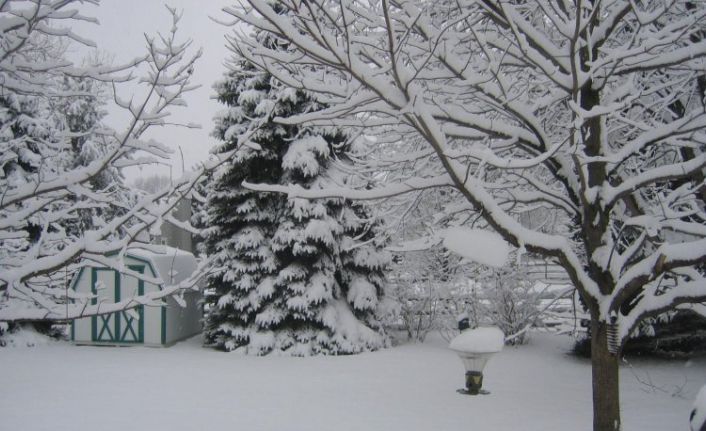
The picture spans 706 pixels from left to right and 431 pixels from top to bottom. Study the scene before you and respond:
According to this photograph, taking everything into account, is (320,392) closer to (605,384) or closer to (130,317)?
(605,384)

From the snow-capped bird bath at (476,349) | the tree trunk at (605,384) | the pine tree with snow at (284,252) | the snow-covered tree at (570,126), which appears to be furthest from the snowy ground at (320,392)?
the snow-covered tree at (570,126)

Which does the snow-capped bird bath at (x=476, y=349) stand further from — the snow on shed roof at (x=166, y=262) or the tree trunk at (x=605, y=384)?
the snow on shed roof at (x=166, y=262)

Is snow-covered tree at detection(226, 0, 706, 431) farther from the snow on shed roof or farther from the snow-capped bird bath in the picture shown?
the snow on shed roof

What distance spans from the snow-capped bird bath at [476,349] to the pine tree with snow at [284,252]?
13.3 ft

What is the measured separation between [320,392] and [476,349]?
231 cm

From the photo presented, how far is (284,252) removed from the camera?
41.3 ft

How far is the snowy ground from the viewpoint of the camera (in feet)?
23.0

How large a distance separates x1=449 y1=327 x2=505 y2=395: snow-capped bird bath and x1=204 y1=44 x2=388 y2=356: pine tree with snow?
4.05 metres

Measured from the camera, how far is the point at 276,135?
12914 mm

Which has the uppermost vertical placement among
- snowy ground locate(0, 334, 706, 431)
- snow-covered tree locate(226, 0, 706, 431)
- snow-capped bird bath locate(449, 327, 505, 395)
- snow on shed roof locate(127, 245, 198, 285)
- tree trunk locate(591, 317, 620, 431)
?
snow-covered tree locate(226, 0, 706, 431)

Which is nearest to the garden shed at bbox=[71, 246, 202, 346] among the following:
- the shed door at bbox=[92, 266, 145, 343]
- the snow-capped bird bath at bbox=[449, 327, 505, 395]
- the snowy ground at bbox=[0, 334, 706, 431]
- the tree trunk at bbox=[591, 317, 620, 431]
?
the shed door at bbox=[92, 266, 145, 343]

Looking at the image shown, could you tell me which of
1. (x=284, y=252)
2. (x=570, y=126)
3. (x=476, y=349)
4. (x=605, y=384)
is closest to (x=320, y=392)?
(x=476, y=349)

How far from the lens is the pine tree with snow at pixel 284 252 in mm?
12133

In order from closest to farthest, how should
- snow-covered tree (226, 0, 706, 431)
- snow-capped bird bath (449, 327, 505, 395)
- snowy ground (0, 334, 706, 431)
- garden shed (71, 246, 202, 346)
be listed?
snow-covered tree (226, 0, 706, 431) < snowy ground (0, 334, 706, 431) < snow-capped bird bath (449, 327, 505, 395) < garden shed (71, 246, 202, 346)
